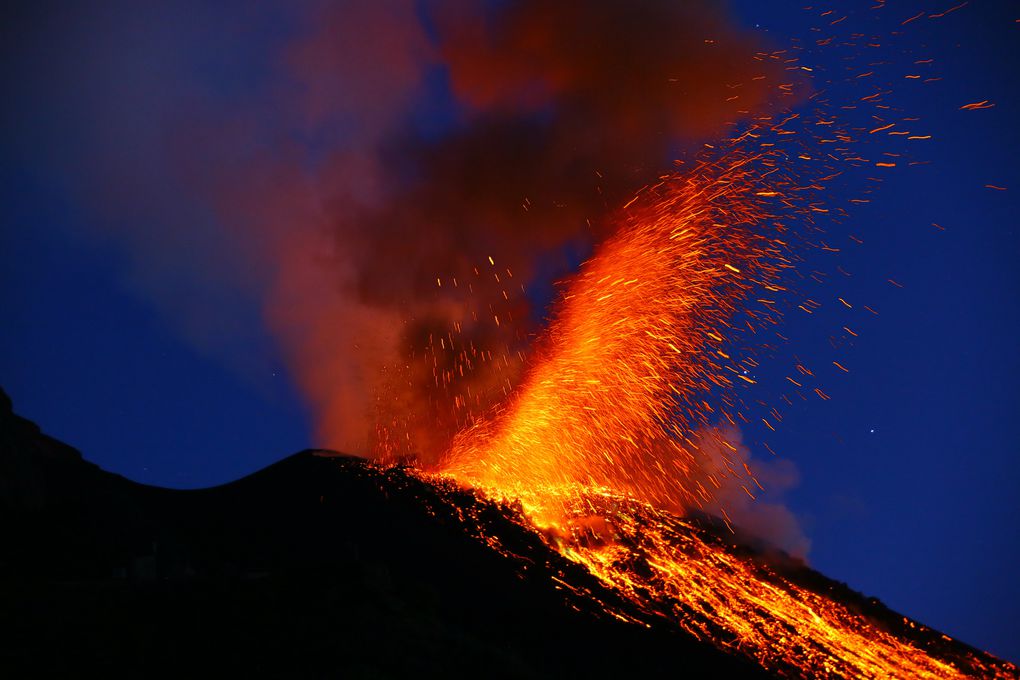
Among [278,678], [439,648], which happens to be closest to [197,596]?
[278,678]

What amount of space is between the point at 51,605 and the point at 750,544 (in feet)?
110

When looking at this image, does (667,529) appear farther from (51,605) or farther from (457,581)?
(51,605)

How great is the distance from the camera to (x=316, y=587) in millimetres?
13117

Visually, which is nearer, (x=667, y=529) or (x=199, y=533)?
(x=199, y=533)

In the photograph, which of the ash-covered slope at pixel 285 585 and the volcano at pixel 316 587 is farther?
the volcano at pixel 316 587

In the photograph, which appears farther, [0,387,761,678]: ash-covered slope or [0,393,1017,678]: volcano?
[0,393,1017,678]: volcano

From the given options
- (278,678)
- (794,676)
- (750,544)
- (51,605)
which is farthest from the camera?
(750,544)

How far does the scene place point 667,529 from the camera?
30.2 m

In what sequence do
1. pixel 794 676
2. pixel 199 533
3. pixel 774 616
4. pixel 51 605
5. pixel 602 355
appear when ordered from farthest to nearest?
pixel 602 355 < pixel 774 616 < pixel 199 533 < pixel 794 676 < pixel 51 605

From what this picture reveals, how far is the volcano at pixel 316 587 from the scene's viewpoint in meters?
11.0

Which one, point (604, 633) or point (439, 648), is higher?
point (604, 633)

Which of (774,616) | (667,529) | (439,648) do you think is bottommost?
(439,648)

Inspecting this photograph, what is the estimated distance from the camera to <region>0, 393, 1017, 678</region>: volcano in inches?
433

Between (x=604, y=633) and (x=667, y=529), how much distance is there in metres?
14.5
